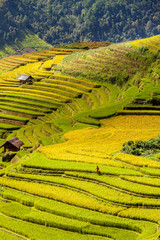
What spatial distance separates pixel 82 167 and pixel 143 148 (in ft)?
25.4

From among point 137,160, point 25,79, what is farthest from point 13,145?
point 25,79

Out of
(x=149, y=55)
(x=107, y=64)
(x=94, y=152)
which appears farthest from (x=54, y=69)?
(x=94, y=152)

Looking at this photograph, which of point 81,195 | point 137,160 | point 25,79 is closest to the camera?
point 81,195

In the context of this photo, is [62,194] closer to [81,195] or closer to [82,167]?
[81,195]

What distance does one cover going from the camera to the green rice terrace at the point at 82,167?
1059 inches

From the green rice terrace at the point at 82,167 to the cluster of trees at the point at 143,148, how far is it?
111 millimetres

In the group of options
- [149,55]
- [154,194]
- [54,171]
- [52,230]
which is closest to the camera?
[52,230]

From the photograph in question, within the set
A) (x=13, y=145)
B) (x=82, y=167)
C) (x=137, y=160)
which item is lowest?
(x=82, y=167)

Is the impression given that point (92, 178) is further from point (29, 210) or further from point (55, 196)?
point (29, 210)

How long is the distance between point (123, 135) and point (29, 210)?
22002 mm

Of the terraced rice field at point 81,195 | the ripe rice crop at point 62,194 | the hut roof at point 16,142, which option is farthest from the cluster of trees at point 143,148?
the hut roof at point 16,142

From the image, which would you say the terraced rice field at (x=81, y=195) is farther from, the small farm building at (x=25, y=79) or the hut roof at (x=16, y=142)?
the small farm building at (x=25, y=79)

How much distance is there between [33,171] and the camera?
38562mm

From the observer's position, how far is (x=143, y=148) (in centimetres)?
3956
